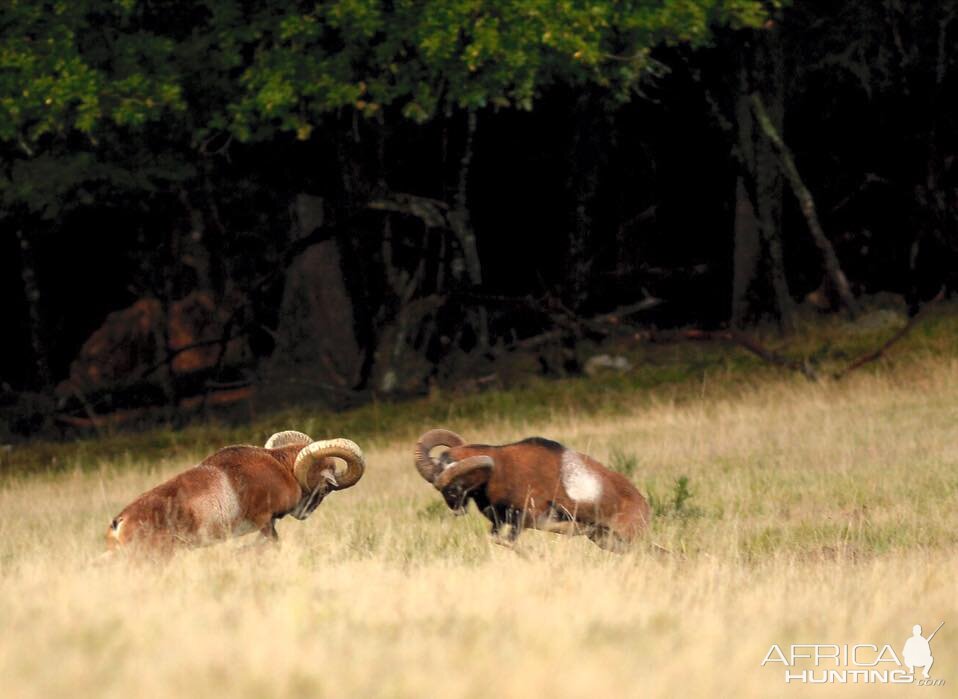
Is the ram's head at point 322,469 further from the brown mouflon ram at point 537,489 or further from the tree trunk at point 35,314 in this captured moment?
the tree trunk at point 35,314

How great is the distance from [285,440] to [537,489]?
5.36ft

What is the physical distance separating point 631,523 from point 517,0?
12540 mm

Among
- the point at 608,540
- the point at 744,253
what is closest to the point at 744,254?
the point at 744,253

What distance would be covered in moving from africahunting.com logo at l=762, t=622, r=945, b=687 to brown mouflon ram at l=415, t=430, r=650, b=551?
2.57 meters

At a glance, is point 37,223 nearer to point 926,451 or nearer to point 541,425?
point 541,425

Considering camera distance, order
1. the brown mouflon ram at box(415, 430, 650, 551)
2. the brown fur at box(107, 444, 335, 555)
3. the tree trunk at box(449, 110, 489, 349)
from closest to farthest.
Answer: the brown fur at box(107, 444, 335, 555) → the brown mouflon ram at box(415, 430, 650, 551) → the tree trunk at box(449, 110, 489, 349)

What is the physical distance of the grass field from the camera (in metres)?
5.61

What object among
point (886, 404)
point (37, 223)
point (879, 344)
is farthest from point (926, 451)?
point (37, 223)

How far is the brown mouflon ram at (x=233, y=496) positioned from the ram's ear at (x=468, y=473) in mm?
570

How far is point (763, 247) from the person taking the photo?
27047mm

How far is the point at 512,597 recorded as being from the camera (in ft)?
23.7

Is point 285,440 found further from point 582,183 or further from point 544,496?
point 582,183

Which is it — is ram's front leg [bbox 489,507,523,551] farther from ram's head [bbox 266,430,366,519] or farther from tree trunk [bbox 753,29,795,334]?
tree trunk [bbox 753,29,795,334]

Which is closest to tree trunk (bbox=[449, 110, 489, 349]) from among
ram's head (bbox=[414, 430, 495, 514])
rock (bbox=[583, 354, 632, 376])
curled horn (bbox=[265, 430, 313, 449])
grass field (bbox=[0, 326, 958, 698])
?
rock (bbox=[583, 354, 632, 376])
